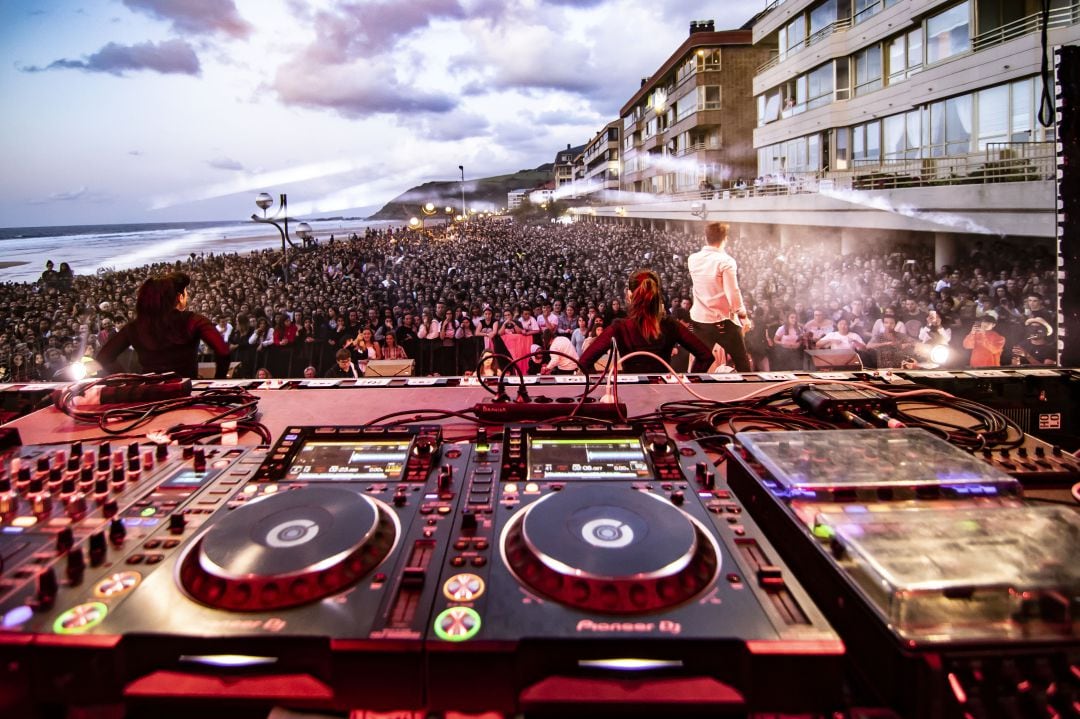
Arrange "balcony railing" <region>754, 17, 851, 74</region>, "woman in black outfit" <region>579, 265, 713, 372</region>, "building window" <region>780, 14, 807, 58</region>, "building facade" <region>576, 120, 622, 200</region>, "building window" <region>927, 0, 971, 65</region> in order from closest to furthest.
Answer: "woman in black outfit" <region>579, 265, 713, 372</region> < "building window" <region>927, 0, 971, 65</region> < "balcony railing" <region>754, 17, 851, 74</region> < "building window" <region>780, 14, 807, 58</region> < "building facade" <region>576, 120, 622, 200</region>

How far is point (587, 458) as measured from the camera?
721mm

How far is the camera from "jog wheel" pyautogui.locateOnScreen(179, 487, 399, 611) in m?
0.47

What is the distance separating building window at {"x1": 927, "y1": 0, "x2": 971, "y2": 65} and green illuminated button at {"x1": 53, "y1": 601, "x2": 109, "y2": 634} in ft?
23.8

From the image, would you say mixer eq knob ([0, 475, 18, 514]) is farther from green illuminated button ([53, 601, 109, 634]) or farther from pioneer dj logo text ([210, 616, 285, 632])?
pioneer dj logo text ([210, 616, 285, 632])

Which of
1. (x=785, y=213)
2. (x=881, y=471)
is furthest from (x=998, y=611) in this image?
(x=785, y=213)

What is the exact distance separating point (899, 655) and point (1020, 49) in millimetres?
6508

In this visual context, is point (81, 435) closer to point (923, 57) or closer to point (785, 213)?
point (785, 213)

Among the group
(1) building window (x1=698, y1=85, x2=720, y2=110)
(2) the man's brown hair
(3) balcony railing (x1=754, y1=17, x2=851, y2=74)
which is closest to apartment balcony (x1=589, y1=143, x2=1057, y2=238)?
(1) building window (x1=698, y1=85, x2=720, y2=110)

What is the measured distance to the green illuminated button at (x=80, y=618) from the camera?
0.45 m

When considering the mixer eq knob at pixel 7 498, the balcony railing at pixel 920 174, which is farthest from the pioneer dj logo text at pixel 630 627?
the balcony railing at pixel 920 174

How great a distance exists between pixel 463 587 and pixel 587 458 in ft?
0.87

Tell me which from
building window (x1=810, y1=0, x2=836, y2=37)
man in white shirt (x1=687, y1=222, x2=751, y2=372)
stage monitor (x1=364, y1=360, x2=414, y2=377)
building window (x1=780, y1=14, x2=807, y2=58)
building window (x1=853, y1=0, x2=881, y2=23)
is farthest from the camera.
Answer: building window (x1=780, y1=14, x2=807, y2=58)

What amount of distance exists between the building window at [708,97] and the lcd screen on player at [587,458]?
822 cm

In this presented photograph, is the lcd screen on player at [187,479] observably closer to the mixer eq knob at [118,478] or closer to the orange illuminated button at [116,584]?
the mixer eq knob at [118,478]
